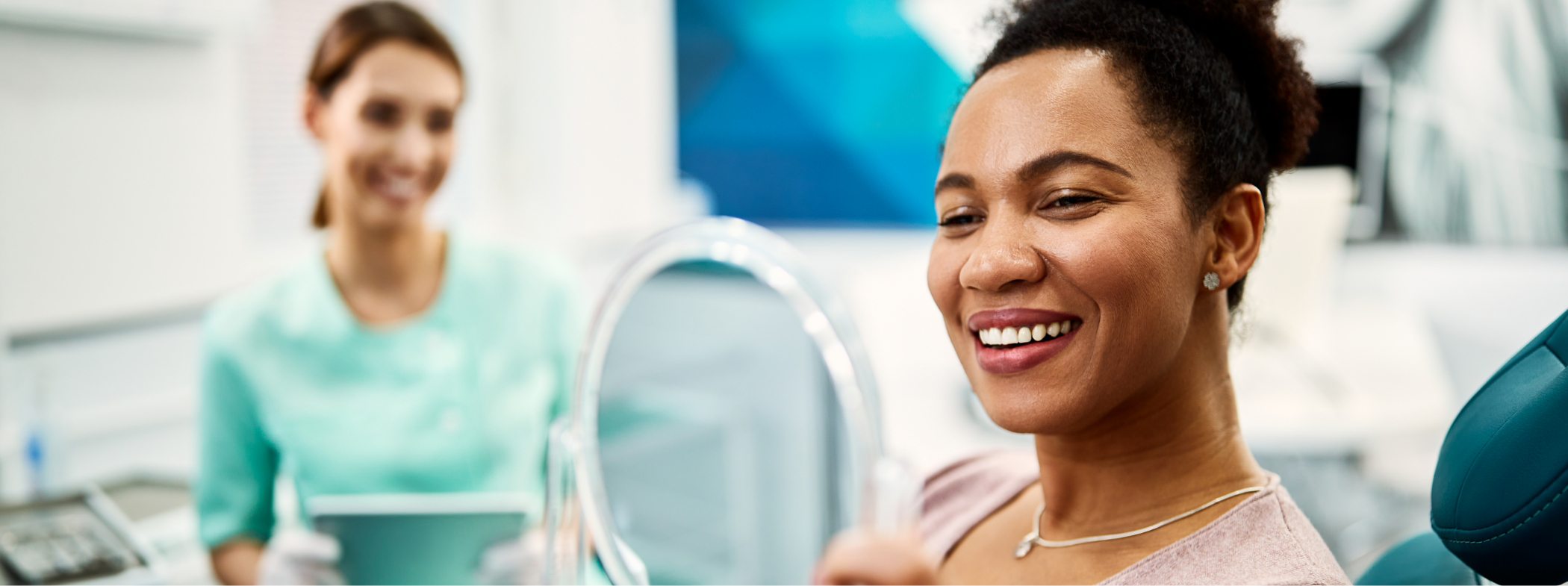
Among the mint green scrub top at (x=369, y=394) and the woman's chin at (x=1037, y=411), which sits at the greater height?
the woman's chin at (x=1037, y=411)

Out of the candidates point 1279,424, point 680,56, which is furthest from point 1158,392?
point 680,56

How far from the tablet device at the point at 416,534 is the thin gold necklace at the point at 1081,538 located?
1.91 ft

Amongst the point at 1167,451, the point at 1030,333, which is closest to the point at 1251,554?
the point at 1167,451

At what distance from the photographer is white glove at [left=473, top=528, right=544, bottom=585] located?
113cm

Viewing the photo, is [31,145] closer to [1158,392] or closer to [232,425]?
[232,425]

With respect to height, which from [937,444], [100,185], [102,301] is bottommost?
[937,444]

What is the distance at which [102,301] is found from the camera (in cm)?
201

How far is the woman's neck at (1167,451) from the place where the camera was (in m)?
0.76

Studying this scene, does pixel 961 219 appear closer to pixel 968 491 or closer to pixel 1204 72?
pixel 1204 72

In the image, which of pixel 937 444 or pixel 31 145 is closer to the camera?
pixel 31 145

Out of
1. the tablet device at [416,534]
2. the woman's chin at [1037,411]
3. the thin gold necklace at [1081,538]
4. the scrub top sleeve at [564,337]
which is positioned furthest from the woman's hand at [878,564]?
the scrub top sleeve at [564,337]

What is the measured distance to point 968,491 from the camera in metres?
1.02

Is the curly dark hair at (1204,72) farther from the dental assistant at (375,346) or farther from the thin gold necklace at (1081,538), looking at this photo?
the dental assistant at (375,346)

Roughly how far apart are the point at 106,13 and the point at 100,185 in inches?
13.8
